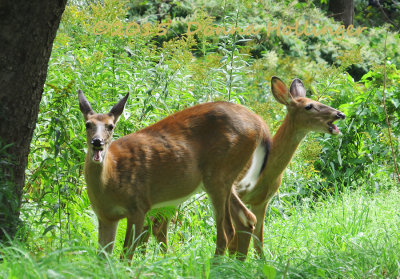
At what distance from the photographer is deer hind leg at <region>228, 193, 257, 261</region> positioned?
5.18 meters

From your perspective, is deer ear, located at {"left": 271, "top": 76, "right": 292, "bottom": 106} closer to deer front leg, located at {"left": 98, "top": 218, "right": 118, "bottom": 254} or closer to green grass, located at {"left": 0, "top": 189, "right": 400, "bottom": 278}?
green grass, located at {"left": 0, "top": 189, "right": 400, "bottom": 278}

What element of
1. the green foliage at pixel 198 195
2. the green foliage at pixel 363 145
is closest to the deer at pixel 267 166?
the green foliage at pixel 198 195

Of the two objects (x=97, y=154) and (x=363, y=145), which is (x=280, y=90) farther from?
(x=363, y=145)

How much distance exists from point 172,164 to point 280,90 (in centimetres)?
152

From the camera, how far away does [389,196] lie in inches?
285

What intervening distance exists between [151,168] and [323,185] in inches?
129

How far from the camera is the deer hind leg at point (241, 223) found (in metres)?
5.18

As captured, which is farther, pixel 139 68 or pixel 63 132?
pixel 139 68

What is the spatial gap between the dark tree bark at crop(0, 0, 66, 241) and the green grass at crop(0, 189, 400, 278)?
0.69m

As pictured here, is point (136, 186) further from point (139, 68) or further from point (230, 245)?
point (139, 68)

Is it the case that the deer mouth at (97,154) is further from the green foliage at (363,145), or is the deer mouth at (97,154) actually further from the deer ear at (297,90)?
the green foliage at (363,145)

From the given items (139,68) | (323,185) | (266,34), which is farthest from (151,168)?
(266,34)

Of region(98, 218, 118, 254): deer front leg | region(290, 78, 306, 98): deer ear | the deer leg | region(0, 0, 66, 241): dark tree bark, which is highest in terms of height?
region(0, 0, 66, 241): dark tree bark

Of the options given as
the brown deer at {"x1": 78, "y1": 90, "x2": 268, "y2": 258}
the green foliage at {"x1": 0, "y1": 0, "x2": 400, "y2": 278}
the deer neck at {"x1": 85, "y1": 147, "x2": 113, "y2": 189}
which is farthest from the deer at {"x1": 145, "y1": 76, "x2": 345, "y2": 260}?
the deer neck at {"x1": 85, "y1": 147, "x2": 113, "y2": 189}
